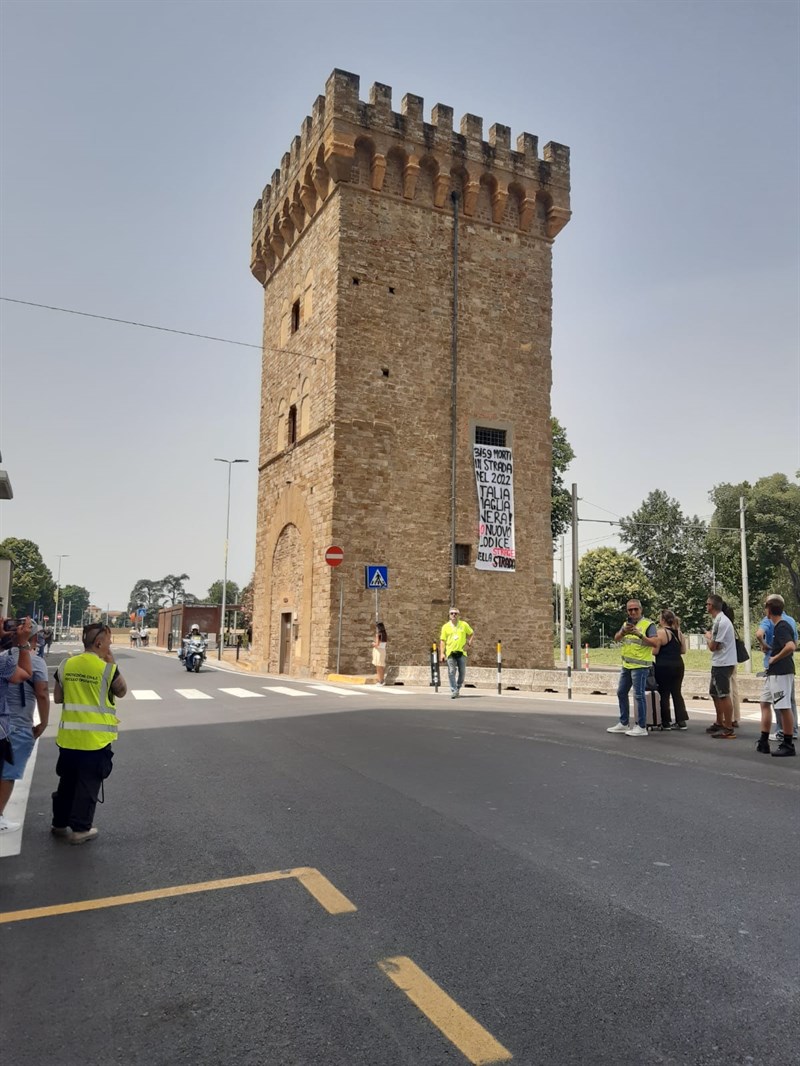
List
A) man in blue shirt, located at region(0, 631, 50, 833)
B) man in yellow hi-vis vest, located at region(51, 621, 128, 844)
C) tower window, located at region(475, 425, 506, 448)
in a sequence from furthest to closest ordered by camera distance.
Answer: tower window, located at region(475, 425, 506, 448) < man in blue shirt, located at region(0, 631, 50, 833) < man in yellow hi-vis vest, located at region(51, 621, 128, 844)

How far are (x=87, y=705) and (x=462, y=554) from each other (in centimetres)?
2058

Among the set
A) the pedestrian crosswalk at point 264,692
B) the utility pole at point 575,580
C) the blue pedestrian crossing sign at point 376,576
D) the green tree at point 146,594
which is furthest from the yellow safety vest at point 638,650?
the green tree at point 146,594

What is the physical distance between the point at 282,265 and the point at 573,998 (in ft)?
99.5

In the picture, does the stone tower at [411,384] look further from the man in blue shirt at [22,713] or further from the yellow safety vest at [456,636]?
the man in blue shirt at [22,713]

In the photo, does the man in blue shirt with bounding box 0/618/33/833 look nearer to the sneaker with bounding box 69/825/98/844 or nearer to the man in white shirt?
the sneaker with bounding box 69/825/98/844

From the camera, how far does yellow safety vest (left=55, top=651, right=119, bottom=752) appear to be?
18.0ft

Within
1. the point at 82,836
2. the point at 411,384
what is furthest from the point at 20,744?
the point at 411,384

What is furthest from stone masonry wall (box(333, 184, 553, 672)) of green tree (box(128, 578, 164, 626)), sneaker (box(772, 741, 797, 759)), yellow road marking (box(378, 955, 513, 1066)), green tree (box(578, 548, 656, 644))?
green tree (box(128, 578, 164, 626))

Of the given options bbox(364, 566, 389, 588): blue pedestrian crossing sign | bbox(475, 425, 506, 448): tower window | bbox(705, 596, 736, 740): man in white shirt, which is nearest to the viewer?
bbox(705, 596, 736, 740): man in white shirt

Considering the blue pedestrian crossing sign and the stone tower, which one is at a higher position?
the stone tower

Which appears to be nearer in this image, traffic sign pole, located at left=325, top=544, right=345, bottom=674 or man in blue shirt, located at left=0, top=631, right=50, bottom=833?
man in blue shirt, located at left=0, top=631, right=50, bottom=833

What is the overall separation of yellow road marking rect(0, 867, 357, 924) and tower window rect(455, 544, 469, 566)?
21122 millimetres

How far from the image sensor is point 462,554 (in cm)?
2567

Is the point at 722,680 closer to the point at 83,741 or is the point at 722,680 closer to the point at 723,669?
the point at 723,669
